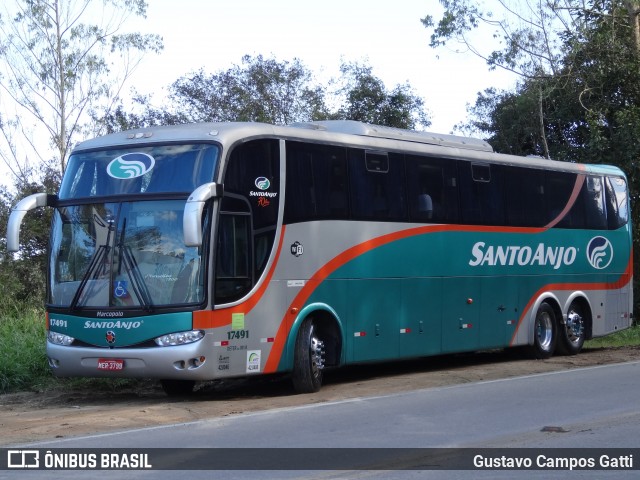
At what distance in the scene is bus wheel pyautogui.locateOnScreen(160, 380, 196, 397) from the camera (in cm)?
1495

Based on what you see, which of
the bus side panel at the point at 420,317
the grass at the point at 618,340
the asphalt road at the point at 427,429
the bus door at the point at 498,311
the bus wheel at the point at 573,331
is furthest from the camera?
the grass at the point at 618,340

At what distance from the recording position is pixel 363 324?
15680mm

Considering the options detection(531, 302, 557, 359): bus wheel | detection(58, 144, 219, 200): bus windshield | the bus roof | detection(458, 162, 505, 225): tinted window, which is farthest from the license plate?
detection(531, 302, 557, 359): bus wheel

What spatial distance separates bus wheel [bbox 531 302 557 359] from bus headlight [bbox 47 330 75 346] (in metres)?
9.72

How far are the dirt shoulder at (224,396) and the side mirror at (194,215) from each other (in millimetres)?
2051

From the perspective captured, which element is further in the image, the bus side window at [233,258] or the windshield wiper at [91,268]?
the windshield wiper at [91,268]

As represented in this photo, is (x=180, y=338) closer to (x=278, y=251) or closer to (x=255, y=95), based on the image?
(x=278, y=251)

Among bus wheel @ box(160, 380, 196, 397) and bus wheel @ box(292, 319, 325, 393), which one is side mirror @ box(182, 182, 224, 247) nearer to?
bus wheel @ box(292, 319, 325, 393)

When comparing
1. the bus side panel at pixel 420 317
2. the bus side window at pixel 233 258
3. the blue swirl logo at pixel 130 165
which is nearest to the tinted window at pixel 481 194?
the bus side panel at pixel 420 317

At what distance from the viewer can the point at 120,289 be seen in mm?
13227

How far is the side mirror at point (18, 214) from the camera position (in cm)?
1308

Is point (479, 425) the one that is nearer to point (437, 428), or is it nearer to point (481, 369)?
point (437, 428)

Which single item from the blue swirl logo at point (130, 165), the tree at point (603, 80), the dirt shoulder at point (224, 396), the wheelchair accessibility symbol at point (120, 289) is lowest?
the dirt shoulder at point (224, 396)

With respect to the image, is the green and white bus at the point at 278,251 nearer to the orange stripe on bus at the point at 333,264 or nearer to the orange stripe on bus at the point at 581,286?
the orange stripe on bus at the point at 333,264
